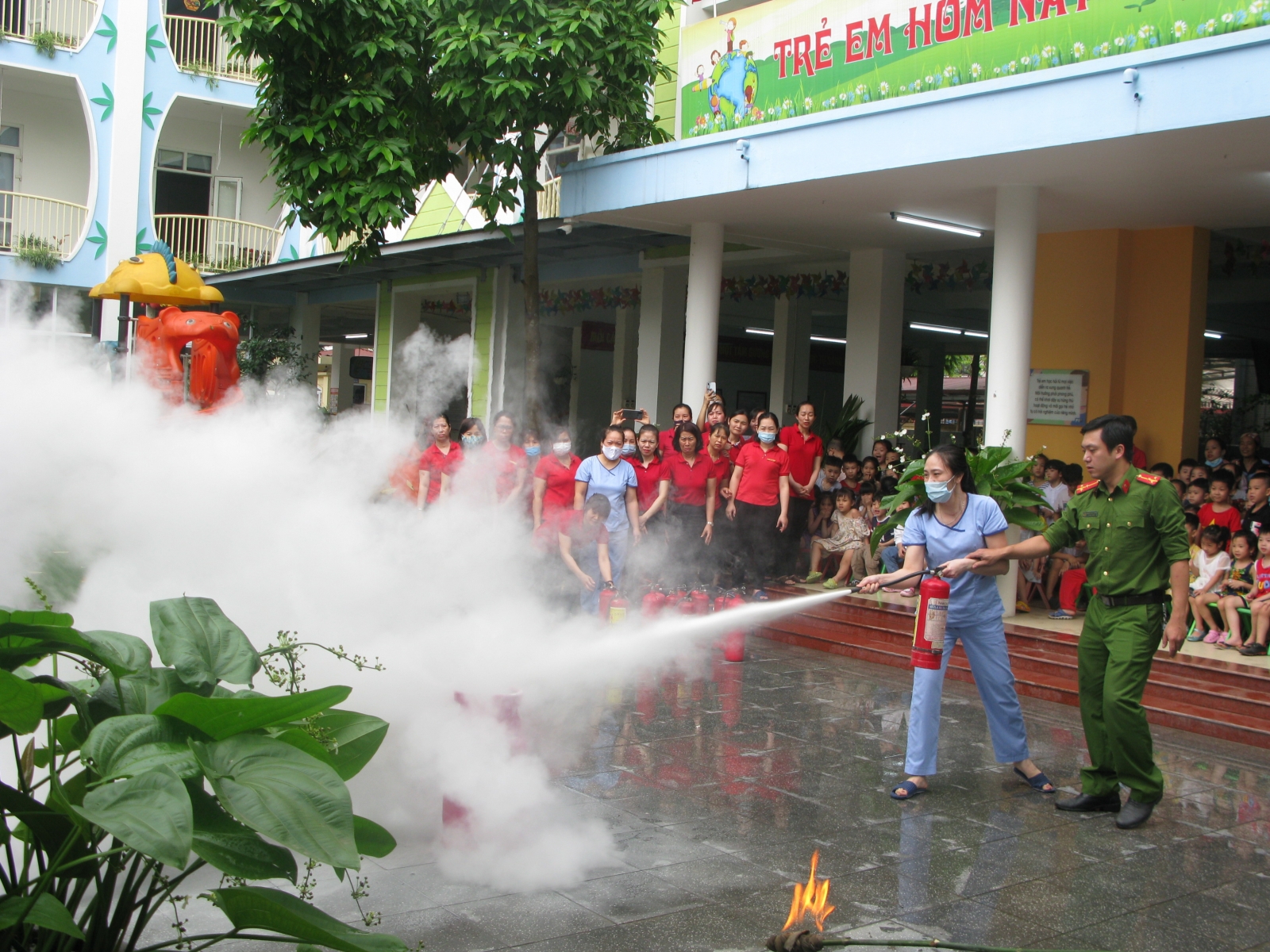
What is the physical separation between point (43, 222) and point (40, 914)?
21.6m

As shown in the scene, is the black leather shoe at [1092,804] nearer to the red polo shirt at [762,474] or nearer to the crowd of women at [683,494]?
the crowd of women at [683,494]

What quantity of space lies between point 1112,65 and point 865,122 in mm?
2199

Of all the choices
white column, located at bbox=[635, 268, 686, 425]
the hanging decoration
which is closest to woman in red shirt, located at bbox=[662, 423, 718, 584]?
white column, located at bbox=[635, 268, 686, 425]

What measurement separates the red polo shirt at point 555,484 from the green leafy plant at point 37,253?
14.3m

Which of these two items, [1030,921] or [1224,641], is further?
[1224,641]

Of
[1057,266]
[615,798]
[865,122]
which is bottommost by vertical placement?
[615,798]

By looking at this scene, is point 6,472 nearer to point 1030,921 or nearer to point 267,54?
point 1030,921

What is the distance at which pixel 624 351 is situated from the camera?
20.8 metres

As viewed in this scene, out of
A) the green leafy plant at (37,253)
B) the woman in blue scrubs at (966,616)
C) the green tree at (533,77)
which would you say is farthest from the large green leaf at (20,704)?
the green leafy plant at (37,253)

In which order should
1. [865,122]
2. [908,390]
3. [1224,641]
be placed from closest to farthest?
[1224,641] < [865,122] < [908,390]

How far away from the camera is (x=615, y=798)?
17.8 ft

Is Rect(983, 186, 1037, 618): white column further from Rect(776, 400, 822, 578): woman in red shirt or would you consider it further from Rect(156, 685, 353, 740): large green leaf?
Rect(156, 685, 353, 740): large green leaf

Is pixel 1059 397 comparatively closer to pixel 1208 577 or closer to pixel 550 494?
pixel 1208 577

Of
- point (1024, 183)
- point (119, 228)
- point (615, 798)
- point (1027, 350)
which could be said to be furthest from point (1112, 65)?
point (119, 228)
